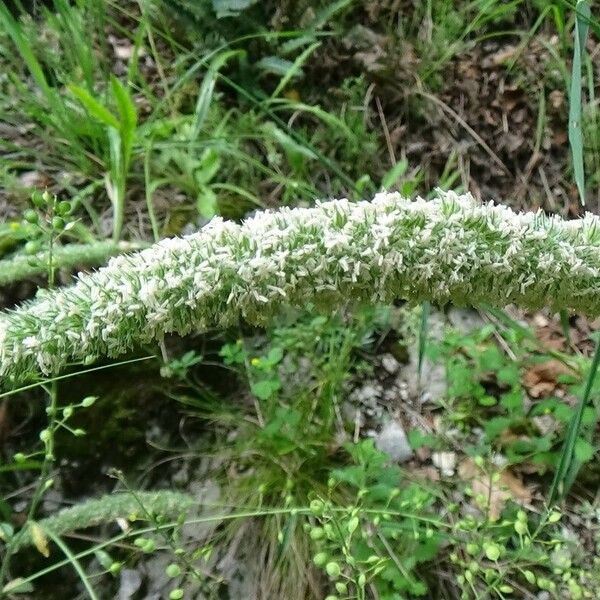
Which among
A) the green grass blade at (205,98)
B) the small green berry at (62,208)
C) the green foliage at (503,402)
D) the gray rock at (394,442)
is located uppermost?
the small green berry at (62,208)

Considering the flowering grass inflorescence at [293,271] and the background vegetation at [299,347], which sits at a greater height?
the flowering grass inflorescence at [293,271]

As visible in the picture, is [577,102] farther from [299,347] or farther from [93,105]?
[93,105]

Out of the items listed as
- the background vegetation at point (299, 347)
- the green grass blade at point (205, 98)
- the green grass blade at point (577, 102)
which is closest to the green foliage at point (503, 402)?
the background vegetation at point (299, 347)

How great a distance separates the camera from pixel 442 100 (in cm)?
151

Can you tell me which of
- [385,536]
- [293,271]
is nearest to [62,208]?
[293,271]

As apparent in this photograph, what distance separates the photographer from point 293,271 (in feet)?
1.73

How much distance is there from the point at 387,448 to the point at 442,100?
2.70 feet

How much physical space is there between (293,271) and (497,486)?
0.72 m

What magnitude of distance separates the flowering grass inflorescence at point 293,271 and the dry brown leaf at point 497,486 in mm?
580

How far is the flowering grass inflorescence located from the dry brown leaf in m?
0.58

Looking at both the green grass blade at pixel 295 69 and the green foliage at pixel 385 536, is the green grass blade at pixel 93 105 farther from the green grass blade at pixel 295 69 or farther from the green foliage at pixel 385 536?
the green foliage at pixel 385 536

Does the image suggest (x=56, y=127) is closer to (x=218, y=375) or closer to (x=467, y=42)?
(x=218, y=375)

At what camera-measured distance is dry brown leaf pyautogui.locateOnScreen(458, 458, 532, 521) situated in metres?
1.05

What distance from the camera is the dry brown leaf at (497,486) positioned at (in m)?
1.05
